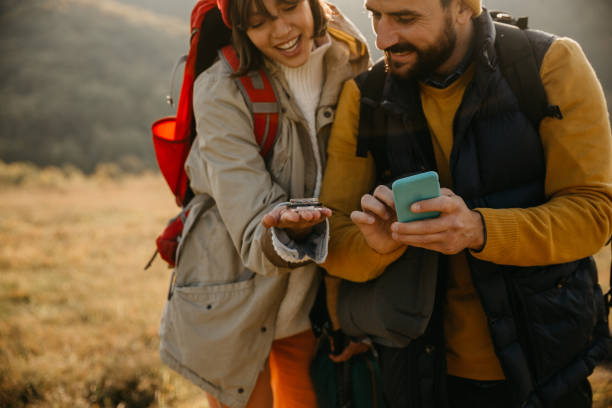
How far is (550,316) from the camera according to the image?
2.18 meters

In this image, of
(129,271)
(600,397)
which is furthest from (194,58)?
(129,271)

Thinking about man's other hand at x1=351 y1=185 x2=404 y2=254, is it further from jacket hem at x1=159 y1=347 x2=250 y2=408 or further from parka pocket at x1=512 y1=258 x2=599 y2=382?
jacket hem at x1=159 y1=347 x2=250 y2=408

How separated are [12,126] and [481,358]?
3111cm

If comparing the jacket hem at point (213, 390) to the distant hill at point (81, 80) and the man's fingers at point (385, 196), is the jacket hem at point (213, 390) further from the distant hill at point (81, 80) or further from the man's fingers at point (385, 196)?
the distant hill at point (81, 80)

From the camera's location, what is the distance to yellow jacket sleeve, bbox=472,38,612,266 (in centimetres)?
196

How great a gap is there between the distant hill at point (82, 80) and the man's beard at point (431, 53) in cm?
2222

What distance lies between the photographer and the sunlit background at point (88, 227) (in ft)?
15.0

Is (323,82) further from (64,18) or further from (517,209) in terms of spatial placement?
(64,18)

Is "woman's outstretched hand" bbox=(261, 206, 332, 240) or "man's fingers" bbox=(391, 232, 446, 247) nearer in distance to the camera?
"man's fingers" bbox=(391, 232, 446, 247)

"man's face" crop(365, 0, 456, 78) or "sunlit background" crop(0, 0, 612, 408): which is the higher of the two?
"man's face" crop(365, 0, 456, 78)

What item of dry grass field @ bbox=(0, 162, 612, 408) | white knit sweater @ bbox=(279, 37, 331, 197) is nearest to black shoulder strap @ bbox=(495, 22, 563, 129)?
white knit sweater @ bbox=(279, 37, 331, 197)

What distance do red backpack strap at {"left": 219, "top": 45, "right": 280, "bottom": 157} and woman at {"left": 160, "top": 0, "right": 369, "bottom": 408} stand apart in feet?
0.12

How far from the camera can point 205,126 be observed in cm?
243

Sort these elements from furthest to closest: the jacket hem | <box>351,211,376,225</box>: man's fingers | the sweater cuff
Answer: the jacket hem < <box>351,211,376,225</box>: man's fingers < the sweater cuff
